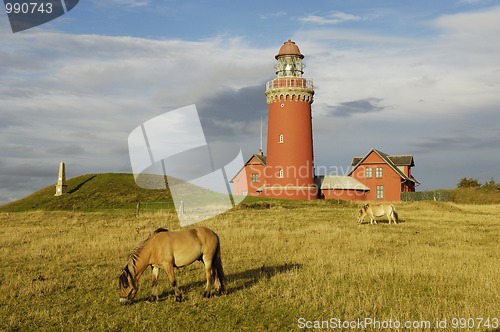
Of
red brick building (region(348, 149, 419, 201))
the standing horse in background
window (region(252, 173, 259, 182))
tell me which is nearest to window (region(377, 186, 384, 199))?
red brick building (region(348, 149, 419, 201))

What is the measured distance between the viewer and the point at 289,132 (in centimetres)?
4903

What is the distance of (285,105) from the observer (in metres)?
49.5

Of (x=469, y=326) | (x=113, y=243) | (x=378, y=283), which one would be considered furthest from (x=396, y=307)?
(x=113, y=243)

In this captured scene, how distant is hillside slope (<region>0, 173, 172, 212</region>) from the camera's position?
48719 millimetres

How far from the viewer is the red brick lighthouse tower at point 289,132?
4906 cm

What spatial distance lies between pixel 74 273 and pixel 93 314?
446cm

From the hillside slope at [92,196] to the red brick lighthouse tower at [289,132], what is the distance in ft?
43.4

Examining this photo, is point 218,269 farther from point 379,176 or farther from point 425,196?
point 425,196

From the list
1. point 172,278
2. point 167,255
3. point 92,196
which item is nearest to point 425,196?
point 92,196

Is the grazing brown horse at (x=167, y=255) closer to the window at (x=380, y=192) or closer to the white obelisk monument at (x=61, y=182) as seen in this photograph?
the white obelisk monument at (x=61, y=182)

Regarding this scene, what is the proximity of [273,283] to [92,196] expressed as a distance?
46.1 m

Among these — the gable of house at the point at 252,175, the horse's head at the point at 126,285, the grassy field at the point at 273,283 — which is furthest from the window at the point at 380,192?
the horse's head at the point at 126,285

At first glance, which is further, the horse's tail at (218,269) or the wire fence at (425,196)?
the wire fence at (425,196)

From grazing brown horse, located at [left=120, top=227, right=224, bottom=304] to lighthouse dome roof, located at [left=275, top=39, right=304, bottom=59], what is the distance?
1715 inches
